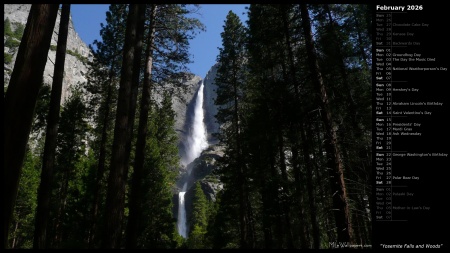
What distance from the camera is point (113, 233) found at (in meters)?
6.47

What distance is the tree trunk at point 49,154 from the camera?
8.02 metres

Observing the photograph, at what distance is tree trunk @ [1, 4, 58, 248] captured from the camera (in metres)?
3.16

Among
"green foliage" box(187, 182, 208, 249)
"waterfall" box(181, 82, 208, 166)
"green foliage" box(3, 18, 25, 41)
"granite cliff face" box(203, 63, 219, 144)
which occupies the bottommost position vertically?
"green foliage" box(187, 182, 208, 249)

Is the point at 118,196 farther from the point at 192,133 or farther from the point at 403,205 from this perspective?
the point at 192,133

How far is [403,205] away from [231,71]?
17786 mm

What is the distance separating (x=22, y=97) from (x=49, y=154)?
19.6ft

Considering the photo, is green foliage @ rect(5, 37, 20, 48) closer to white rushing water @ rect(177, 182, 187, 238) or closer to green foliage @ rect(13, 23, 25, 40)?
green foliage @ rect(13, 23, 25, 40)

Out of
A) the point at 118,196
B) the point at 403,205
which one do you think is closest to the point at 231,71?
the point at 118,196

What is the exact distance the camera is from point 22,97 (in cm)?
331

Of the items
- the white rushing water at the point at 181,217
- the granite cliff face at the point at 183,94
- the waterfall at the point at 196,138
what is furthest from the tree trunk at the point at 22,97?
the waterfall at the point at 196,138

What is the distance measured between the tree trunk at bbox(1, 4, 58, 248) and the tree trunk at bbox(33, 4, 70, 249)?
5.62 m

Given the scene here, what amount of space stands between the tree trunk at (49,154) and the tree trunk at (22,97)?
18.4ft

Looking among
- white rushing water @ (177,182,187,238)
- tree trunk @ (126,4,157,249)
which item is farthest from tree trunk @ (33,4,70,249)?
white rushing water @ (177,182,187,238)

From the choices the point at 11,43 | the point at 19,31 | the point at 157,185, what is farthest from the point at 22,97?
the point at 19,31
